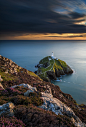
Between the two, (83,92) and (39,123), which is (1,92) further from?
(83,92)

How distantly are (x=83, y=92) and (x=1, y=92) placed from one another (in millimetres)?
53373

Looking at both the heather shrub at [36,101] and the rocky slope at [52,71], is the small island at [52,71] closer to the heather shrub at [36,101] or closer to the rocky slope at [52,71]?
the rocky slope at [52,71]

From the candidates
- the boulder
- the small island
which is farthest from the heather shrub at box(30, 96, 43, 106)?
the small island

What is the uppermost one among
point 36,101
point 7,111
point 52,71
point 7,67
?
point 7,67

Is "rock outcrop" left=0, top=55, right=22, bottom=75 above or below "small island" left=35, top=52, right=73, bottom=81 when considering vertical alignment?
above

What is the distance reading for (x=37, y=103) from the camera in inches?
429

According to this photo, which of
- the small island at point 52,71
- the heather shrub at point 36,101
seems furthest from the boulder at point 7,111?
the small island at point 52,71

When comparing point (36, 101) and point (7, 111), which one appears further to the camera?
point (36, 101)

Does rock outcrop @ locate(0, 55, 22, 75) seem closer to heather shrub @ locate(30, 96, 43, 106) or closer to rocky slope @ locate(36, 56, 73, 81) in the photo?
heather shrub @ locate(30, 96, 43, 106)

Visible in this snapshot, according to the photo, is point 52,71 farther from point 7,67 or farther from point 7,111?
point 7,111

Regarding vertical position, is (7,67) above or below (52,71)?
above

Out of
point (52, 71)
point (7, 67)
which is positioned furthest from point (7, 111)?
point (52, 71)

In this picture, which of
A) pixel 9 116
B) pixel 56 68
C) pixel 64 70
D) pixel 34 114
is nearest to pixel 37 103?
pixel 34 114

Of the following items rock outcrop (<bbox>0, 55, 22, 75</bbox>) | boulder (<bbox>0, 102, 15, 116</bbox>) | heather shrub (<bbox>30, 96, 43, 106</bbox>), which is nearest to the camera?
boulder (<bbox>0, 102, 15, 116</bbox>)
